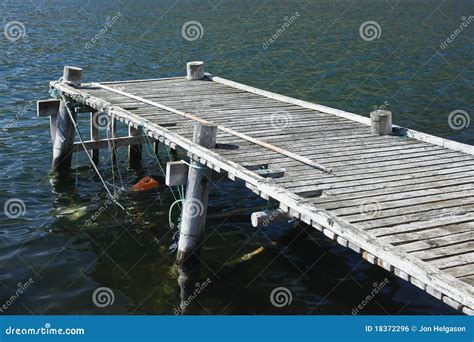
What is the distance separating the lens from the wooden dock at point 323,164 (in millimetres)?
9922

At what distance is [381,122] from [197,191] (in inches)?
180

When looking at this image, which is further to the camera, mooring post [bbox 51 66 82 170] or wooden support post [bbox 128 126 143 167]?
wooden support post [bbox 128 126 143 167]

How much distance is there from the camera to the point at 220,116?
16.8 metres

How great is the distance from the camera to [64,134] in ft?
63.4

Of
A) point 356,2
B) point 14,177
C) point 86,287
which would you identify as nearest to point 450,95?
point 14,177

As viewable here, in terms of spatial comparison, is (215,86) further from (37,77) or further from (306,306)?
(37,77)

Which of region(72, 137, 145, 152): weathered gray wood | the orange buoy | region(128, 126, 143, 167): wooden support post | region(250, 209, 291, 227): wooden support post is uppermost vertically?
region(250, 209, 291, 227): wooden support post

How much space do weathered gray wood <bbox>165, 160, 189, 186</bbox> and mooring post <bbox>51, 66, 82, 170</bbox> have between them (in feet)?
20.8

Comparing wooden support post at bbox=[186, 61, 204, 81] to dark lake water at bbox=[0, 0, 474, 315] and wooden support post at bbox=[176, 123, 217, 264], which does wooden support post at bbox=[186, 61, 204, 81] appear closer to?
dark lake water at bbox=[0, 0, 474, 315]

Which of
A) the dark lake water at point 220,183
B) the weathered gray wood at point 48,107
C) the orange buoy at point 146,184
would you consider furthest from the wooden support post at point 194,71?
the weathered gray wood at point 48,107

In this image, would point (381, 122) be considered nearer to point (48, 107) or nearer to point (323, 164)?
point (323, 164)

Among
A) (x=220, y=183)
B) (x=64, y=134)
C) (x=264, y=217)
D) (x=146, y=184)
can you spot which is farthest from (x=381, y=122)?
(x=64, y=134)

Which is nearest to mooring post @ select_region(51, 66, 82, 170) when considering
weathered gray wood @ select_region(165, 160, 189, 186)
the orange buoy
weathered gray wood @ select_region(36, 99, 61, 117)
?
weathered gray wood @ select_region(36, 99, 61, 117)

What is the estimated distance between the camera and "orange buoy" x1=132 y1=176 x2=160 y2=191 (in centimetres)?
1878
